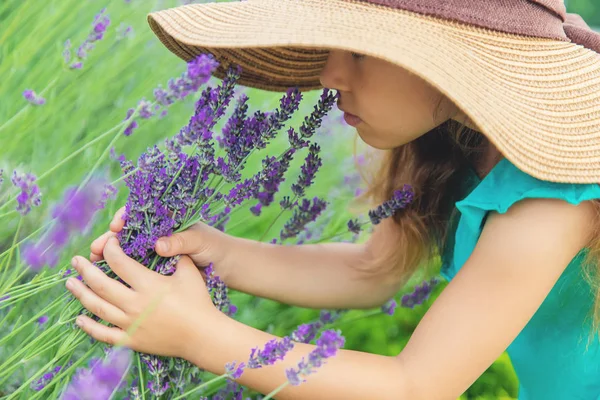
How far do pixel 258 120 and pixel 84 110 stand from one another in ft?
1.61

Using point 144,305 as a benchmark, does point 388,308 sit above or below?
below

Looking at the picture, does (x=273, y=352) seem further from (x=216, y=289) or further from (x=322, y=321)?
(x=322, y=321)

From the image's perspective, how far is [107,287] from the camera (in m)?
0.87

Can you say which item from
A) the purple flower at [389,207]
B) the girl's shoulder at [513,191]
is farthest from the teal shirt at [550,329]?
the purple flower at [389,207]

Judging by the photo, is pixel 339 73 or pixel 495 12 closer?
pixel 495 12

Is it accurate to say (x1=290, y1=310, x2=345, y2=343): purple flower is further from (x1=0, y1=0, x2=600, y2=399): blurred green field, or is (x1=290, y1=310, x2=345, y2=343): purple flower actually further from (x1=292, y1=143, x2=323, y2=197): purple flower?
(x1=292, y1=143, x2=323, y2=197): purple flower

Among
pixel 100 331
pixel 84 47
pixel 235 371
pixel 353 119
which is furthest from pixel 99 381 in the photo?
pixel 353 119

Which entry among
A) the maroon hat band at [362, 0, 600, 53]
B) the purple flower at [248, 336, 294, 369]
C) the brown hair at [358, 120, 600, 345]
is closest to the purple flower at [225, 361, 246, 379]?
the purple flower at [248, 336, 294, 369]

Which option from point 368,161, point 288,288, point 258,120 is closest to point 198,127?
point 258,120

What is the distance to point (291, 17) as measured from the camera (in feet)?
2.79

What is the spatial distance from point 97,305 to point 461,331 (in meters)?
0.47

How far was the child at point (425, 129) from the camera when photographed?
32.4 inches

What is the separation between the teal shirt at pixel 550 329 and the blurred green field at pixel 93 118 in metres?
0.24

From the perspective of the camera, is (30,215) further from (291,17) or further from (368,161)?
(368,161)
